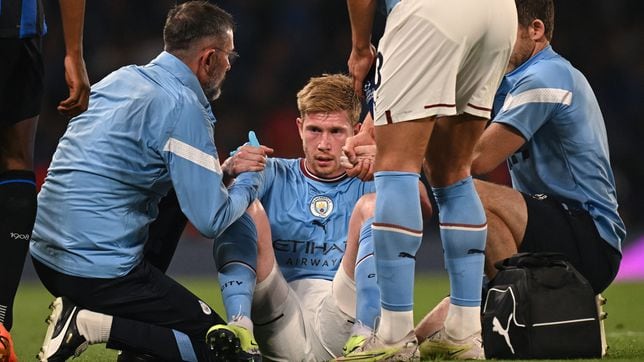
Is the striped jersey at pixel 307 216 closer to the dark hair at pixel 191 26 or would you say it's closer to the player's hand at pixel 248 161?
the player's hand at pixel 248 161

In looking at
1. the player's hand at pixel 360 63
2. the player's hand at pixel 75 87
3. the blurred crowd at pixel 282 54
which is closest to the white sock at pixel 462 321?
the player's hand at pixel 360 63

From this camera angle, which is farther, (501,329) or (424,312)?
(424,312)

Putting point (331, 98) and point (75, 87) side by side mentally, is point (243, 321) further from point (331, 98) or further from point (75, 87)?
point (331, 98)

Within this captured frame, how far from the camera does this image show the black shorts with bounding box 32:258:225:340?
12.9 ft

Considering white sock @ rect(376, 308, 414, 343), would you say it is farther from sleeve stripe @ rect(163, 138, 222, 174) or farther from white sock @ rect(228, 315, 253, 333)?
sleeve stripe @ rect(163, 138, 222, 174)

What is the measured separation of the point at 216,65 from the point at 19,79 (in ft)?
2.89

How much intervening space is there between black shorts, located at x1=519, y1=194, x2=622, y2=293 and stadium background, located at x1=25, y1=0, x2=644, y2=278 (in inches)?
257

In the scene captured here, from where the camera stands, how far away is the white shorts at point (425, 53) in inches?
143

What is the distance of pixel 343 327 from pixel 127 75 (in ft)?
4.22

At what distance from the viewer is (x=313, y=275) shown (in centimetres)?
468

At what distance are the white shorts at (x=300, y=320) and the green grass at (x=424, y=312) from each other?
2.40ft

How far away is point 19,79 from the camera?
3.73 meters

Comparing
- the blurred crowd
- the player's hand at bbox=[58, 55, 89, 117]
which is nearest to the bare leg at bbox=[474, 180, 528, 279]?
the player's hand at bbox=[58, 55, 89, 117]

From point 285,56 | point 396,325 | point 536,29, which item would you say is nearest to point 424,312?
point 536,29
